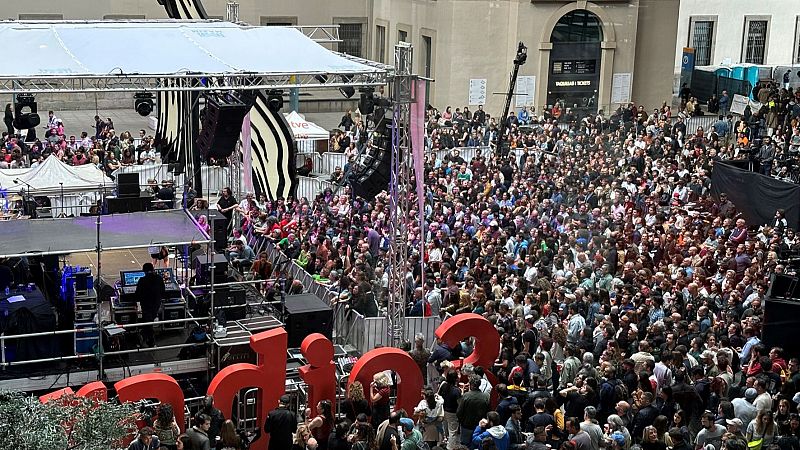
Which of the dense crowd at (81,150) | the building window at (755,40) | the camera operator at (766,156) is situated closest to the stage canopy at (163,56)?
the dense crowd at (81,150)

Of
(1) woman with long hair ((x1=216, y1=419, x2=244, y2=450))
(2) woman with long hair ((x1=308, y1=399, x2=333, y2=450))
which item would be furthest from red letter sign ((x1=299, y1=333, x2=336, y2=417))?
(1) woman with long hair ((x1=216, y1=419, x2=244, y2=450))

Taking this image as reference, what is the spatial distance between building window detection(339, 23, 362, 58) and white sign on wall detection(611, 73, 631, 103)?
1016 centimetres

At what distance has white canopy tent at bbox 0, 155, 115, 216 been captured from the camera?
2211 centimetres

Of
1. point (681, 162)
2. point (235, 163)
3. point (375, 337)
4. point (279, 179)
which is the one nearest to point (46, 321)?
point (375, 337)

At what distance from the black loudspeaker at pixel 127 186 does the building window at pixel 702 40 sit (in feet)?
A: 102

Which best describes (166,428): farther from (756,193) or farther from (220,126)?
(756,193)

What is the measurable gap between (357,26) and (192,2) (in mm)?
16879

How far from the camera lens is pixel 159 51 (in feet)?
55.1

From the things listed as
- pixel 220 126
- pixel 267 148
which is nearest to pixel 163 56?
pixel 220 126

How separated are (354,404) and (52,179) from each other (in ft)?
39.8

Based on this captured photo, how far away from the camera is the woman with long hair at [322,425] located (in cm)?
1197

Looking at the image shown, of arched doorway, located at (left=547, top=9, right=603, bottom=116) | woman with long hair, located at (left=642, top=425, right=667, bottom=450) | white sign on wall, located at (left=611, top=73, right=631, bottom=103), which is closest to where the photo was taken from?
woman with long hair, located at (left=642, top=425, right=667, bottom=450)

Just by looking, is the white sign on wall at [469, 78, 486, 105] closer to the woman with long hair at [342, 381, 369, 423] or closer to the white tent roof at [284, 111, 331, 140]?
the white tent roof at [284, 111, 331, 140]

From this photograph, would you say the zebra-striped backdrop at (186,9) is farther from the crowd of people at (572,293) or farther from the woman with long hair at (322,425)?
the woman with long hair at (322,425)
